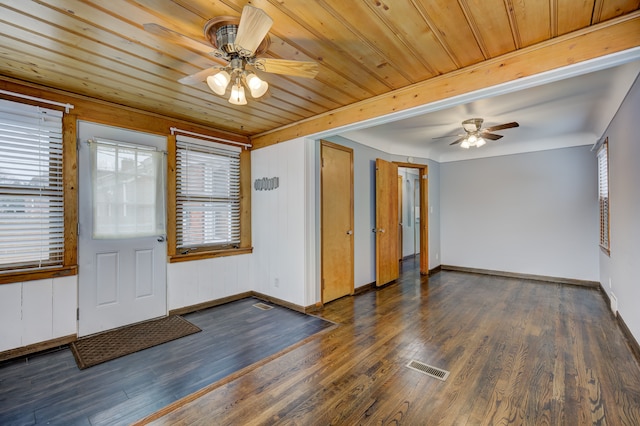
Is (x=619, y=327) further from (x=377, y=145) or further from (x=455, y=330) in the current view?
(x=377, y=145)

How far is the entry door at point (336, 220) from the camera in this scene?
13.0 feet

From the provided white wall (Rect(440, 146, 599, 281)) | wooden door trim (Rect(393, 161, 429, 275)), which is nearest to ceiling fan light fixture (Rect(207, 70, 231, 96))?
wooden door trim (Rect(393, 161, 429, 275))

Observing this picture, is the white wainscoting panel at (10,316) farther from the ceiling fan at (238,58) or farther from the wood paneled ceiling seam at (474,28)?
the wood paneled ceiling seam at (474,28)

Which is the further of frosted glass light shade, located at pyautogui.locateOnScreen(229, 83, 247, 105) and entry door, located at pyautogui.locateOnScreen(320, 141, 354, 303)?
entry door, located at pyautogui.locateOnScreen(320, 141, 354, 303)

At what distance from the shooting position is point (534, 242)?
17.3ft

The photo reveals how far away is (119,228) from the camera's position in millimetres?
3199

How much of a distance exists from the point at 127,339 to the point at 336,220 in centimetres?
270

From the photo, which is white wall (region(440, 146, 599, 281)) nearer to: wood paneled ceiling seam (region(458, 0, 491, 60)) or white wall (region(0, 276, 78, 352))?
wood paneled ceiling seam (region(458, 0, 491, 60))

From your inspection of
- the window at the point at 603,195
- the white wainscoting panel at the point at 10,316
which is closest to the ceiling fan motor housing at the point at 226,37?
the white wainscoting panel at the point at 10,316

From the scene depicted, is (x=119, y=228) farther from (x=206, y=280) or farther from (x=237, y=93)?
(x=237, y=93)

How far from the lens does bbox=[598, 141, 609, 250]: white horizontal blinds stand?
3.98m

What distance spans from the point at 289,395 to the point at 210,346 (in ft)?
3.63

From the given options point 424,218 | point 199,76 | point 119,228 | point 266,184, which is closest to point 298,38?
point 199,76

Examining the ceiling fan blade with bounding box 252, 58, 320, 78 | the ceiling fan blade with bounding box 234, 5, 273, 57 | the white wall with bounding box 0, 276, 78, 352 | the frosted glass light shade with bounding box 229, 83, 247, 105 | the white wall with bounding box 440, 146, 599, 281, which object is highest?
the ceiling fan blade with bounding box 234, 5, 273, 57
